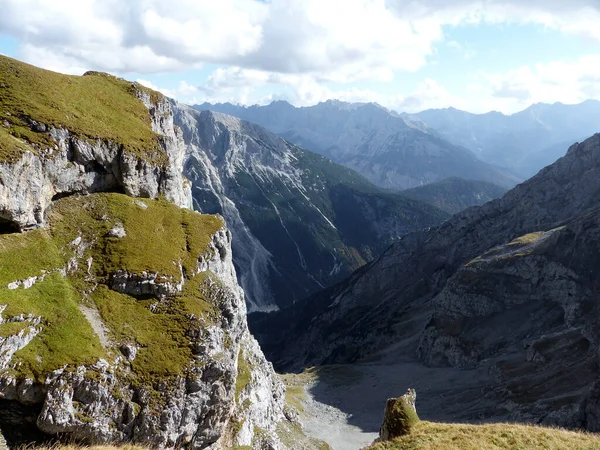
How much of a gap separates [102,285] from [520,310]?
394ft

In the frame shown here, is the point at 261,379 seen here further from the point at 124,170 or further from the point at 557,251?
the point at 557,251

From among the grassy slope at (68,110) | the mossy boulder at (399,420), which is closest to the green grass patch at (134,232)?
the grassy slope at (68,110)

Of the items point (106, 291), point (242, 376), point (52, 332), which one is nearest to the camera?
point (52, 332)

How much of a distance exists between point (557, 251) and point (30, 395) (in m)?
137

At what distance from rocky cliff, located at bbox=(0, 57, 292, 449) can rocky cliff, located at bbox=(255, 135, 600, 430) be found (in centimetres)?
5854

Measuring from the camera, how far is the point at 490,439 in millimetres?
25469

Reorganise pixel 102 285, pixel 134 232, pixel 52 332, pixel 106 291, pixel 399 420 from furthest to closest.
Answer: pixel 134 232 < pixel 102 285 < pixel 106 291 < pixel 52 332 < pixel 399 420

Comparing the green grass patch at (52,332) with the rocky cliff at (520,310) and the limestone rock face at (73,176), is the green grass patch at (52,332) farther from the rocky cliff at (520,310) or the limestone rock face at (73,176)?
the rocky cliff at (520,310)

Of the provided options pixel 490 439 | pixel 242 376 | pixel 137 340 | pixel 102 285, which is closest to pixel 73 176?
pixel 102 285

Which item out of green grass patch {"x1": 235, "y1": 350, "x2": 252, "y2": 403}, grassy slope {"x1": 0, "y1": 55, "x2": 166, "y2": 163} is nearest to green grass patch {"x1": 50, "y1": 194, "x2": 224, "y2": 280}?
grassy slope {"x1": 0, "y1": 55, "x2": 166, "y2": 163}

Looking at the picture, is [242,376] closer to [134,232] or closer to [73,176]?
[134,232]

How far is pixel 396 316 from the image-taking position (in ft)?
597

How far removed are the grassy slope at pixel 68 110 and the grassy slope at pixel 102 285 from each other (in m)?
9.23

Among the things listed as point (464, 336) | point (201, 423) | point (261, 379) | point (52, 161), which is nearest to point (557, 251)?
point (464, 336)
